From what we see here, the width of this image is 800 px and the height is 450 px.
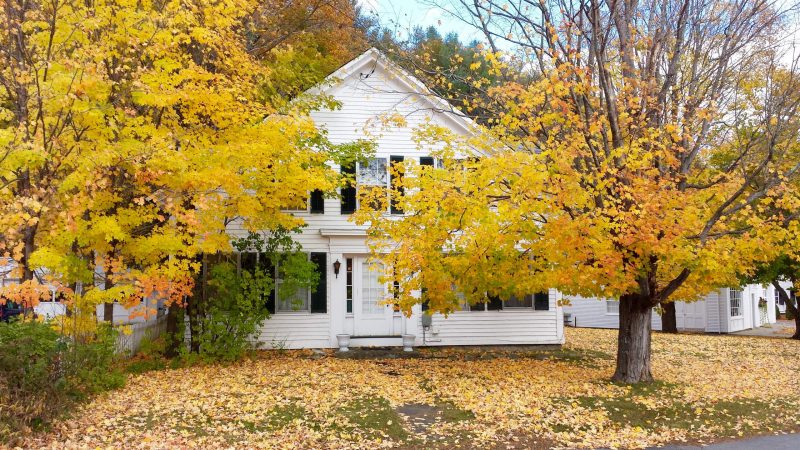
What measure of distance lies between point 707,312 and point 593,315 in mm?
4720

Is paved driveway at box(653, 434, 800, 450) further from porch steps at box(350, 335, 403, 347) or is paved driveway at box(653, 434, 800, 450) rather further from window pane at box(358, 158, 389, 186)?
window pane at box(358, 158, 389, 186)

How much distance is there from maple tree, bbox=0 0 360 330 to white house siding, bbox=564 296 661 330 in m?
19.7

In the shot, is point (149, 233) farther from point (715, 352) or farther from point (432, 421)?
point (715, 352)

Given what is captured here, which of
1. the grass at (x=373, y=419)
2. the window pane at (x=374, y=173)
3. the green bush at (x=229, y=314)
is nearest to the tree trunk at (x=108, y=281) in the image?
the green bush at (x=229, y=314)

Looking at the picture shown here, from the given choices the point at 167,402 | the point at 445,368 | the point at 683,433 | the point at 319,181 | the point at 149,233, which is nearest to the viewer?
the point at 683,433

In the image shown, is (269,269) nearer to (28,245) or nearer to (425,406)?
(28,245)

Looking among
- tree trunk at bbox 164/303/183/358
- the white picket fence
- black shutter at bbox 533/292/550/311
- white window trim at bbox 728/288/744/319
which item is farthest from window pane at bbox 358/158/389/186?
white window trim at bbox 728/288/744/319

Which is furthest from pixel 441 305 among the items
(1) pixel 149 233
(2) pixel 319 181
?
(1) pixel 149 233

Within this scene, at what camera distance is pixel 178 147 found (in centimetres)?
1131

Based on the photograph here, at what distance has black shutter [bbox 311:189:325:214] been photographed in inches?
632

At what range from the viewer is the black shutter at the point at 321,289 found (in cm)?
1594

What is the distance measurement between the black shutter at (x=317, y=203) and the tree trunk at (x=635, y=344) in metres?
7.95

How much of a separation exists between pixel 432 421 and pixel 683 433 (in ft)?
10.7

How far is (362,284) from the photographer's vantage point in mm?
16234
